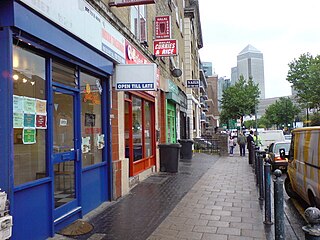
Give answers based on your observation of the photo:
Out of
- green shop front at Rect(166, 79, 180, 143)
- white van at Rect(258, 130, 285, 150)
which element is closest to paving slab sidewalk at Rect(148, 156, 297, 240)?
green shop front at Rect(166, 79, 180, 143)

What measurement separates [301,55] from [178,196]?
115 feet

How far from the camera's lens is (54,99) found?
552 centimetres

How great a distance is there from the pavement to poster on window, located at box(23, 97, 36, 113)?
6.52ft

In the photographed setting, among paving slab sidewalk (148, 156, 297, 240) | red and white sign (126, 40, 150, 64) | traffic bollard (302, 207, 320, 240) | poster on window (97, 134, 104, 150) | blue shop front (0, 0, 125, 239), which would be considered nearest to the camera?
traffic bollard (302, 207, 320, 240)

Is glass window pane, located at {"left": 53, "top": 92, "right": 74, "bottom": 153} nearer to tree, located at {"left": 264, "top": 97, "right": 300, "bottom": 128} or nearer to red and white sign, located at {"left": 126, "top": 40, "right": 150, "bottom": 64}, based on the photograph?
red and white sign, located at {"left": 126, "top": 40, "right": 150, "bottom": 64}

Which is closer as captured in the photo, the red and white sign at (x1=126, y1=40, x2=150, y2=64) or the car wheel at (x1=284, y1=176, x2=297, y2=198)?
the car wheel at (x1=284, y1=176, x2=297, y2=198)

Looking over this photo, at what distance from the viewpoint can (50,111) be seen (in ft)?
17.1

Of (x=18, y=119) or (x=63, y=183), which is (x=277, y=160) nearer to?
(x=63, y=183)

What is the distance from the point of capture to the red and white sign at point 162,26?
41.2 ft

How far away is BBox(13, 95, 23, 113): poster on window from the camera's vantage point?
4.36 metres

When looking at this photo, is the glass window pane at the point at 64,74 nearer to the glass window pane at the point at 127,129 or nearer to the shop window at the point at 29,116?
the shop window at the point at 29,116

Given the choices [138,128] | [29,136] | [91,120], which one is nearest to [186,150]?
[138,128]

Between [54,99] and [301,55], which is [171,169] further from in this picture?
[301,55]

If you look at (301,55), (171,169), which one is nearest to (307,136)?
(171,169)
